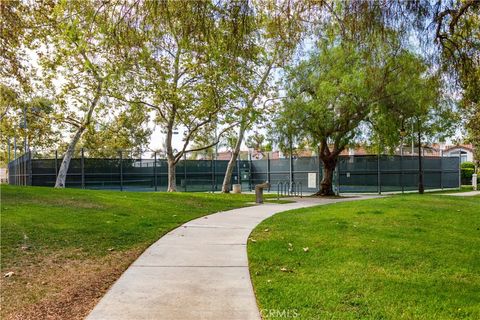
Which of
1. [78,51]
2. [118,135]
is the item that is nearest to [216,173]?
[118,135]

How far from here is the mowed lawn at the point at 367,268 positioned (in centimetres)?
399

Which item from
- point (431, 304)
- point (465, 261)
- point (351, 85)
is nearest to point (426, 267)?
point (465, 261)

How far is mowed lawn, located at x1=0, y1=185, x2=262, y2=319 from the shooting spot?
4.23 metres

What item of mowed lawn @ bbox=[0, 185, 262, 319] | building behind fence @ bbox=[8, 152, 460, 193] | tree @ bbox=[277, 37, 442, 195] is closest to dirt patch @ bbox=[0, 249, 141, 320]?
mowed lawn @ bbox=[0, 185, 262, 319]

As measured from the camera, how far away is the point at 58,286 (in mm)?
4664

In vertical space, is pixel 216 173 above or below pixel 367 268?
above

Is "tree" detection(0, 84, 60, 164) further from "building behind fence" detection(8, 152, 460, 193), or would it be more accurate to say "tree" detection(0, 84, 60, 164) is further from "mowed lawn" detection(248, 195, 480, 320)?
"mowed lawn" detection(248, 195, 480, 320)

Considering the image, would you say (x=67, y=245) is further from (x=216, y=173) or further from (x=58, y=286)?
(x=216, y=173)

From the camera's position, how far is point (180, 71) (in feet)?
67.6

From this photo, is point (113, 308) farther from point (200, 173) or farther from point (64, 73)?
point (200, 173)

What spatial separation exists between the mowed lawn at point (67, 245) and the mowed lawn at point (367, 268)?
6.21 feet

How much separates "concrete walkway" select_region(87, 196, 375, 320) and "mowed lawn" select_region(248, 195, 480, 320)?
231 millimetres

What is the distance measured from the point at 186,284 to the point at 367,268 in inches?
92.1

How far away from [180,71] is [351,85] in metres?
8.27
